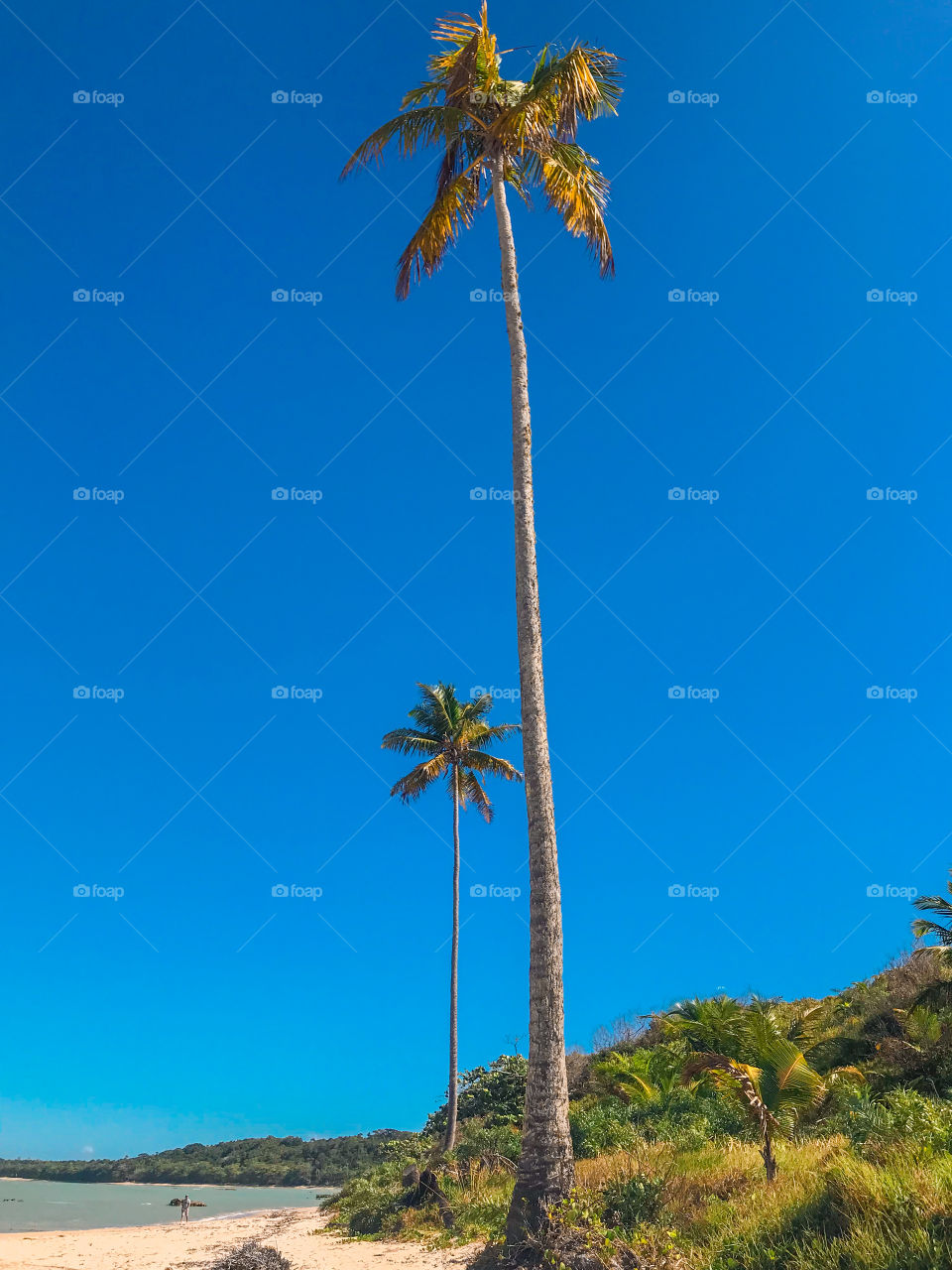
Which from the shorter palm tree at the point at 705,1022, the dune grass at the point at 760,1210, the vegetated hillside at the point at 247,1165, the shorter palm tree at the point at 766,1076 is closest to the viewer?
the dune grass at the point at 760,1210

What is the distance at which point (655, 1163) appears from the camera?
13.1m

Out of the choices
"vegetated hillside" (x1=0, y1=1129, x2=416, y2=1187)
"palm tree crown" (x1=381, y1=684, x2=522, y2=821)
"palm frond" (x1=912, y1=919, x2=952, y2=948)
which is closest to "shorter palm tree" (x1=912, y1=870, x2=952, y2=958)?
"palm frond" (x1=912, y1=919, x2=952, y2=948)

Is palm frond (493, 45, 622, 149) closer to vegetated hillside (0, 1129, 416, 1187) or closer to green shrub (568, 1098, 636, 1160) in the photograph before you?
green shrub (568, 1098, 636, 1160)

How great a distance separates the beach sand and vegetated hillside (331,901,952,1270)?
0.90 metres

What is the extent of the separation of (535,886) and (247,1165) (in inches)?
3040

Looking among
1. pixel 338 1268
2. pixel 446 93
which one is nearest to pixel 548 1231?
pixel 338 1268

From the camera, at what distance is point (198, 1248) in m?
18.8

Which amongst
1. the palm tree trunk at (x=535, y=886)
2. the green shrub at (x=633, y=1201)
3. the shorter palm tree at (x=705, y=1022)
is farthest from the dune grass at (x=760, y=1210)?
the shorter palm tree at (x=705, y=1022)

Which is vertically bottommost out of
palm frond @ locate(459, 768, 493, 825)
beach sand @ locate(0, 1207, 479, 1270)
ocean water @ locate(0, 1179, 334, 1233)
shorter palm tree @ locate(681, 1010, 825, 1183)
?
ocean water @ locate(0, 1179, 334, 1233)

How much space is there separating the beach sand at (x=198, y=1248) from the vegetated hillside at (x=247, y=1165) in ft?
136

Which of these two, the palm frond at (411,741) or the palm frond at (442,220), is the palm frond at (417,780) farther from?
the palm frond at (442,220)

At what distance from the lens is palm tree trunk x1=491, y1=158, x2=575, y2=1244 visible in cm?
1002

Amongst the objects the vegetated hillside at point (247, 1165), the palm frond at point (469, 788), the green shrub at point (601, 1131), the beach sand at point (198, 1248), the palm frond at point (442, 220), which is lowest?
the vegetated hillside at point (247, 1165)

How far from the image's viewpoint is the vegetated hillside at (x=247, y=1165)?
6700cm
